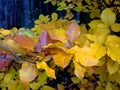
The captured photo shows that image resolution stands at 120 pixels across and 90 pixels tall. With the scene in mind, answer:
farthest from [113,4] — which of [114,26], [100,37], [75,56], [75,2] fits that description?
[75,56]

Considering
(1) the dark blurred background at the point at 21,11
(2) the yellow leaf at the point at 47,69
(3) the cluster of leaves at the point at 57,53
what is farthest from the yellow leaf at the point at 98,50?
(1) the dark blurred background at the point at 21,11

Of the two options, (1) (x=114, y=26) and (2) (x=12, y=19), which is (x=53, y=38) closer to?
(1) (x=114, y=26)

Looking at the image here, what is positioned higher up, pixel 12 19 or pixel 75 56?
pixel 75 56

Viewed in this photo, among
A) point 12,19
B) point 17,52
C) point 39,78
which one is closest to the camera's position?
point 17,52

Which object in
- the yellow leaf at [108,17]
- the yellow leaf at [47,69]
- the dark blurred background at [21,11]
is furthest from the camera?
the dark blurred background at [21,11]

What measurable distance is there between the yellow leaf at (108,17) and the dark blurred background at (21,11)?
361 cm

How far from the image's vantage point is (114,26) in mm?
698

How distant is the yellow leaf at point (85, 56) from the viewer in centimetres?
51

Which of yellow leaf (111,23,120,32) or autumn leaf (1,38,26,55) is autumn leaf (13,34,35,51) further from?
A: yellow leaf (111,23,120,32)

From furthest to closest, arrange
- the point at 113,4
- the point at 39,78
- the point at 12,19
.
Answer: the point at 12,19 < the point at 113,4 < the point at 39,78

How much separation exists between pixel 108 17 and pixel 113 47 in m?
0.16

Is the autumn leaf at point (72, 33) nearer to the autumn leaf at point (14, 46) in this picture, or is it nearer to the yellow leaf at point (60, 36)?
the yellow leaf at point (60, 36)

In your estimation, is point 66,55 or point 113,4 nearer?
point 66,55

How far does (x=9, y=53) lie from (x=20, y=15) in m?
4.10
